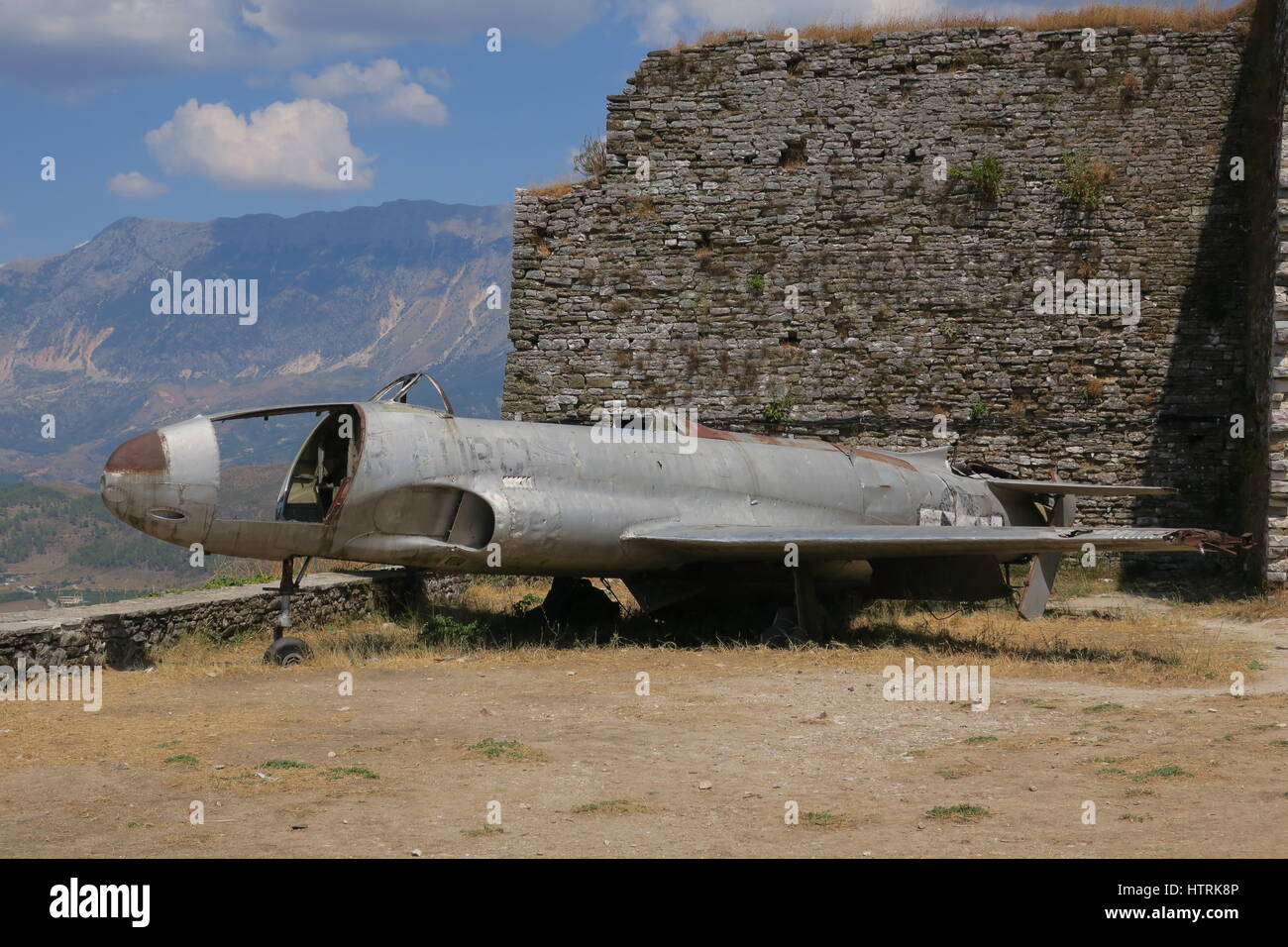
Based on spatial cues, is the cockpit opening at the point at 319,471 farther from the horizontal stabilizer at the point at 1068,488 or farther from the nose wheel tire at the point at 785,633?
the horizontal stabilizer at the point at 1068,488

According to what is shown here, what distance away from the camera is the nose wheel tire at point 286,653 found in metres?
12.3

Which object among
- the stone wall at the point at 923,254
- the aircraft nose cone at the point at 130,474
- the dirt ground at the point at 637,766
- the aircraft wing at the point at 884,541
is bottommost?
the dirt ground at the point at 637,766

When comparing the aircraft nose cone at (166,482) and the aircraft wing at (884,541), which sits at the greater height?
the aircraft nose cone at (166,482)

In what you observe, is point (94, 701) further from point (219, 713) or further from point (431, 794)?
point (431, 794)

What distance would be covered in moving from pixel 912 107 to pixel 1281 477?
8530 mm

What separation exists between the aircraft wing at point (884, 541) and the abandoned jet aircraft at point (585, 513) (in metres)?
0.03

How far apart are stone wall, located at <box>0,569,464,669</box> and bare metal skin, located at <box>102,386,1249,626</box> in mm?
1588

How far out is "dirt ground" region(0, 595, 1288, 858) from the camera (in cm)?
632

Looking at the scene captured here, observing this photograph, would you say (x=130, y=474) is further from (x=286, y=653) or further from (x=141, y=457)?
(x=286, y=653)

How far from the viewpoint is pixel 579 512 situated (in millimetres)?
13109

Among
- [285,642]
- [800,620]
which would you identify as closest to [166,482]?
[285,642]

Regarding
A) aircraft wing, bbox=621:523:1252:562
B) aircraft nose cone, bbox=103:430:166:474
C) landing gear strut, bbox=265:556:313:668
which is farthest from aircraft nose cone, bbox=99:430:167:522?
aircraft wing, bbox=621:523:1252:562

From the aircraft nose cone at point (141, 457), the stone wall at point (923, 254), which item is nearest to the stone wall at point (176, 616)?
the aircraft nose cone at point (141, 457)

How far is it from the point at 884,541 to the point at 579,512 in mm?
3183
